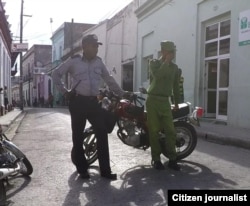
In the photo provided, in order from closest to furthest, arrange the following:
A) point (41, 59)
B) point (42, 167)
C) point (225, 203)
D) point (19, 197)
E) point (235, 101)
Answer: point (225, 203) < point (19, 197) < point (42, 167) < point (235, 101) < point (41, 59)

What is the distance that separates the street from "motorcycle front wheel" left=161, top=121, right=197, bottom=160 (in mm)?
151

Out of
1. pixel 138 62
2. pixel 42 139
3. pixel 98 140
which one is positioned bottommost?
pixel 42 139

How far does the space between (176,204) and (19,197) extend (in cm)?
194

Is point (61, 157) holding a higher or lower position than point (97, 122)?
lower

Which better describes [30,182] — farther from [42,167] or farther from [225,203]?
[225,203]

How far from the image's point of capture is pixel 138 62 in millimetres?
22828

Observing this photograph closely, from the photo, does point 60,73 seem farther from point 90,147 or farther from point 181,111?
point 181,111

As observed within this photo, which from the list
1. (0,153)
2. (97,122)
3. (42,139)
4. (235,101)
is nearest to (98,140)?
(97,122)

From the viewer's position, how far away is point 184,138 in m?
7.09

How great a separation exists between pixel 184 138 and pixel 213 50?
8448mm

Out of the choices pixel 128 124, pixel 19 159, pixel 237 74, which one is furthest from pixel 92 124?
pixel 237 74

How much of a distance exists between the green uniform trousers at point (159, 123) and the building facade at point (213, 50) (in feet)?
21.1

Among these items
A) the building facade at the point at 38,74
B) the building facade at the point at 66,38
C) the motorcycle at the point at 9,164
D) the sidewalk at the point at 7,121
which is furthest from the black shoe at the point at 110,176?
the building facade at the point at 38,74

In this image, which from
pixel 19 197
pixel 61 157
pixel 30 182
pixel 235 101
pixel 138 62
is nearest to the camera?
pixel 19 197
